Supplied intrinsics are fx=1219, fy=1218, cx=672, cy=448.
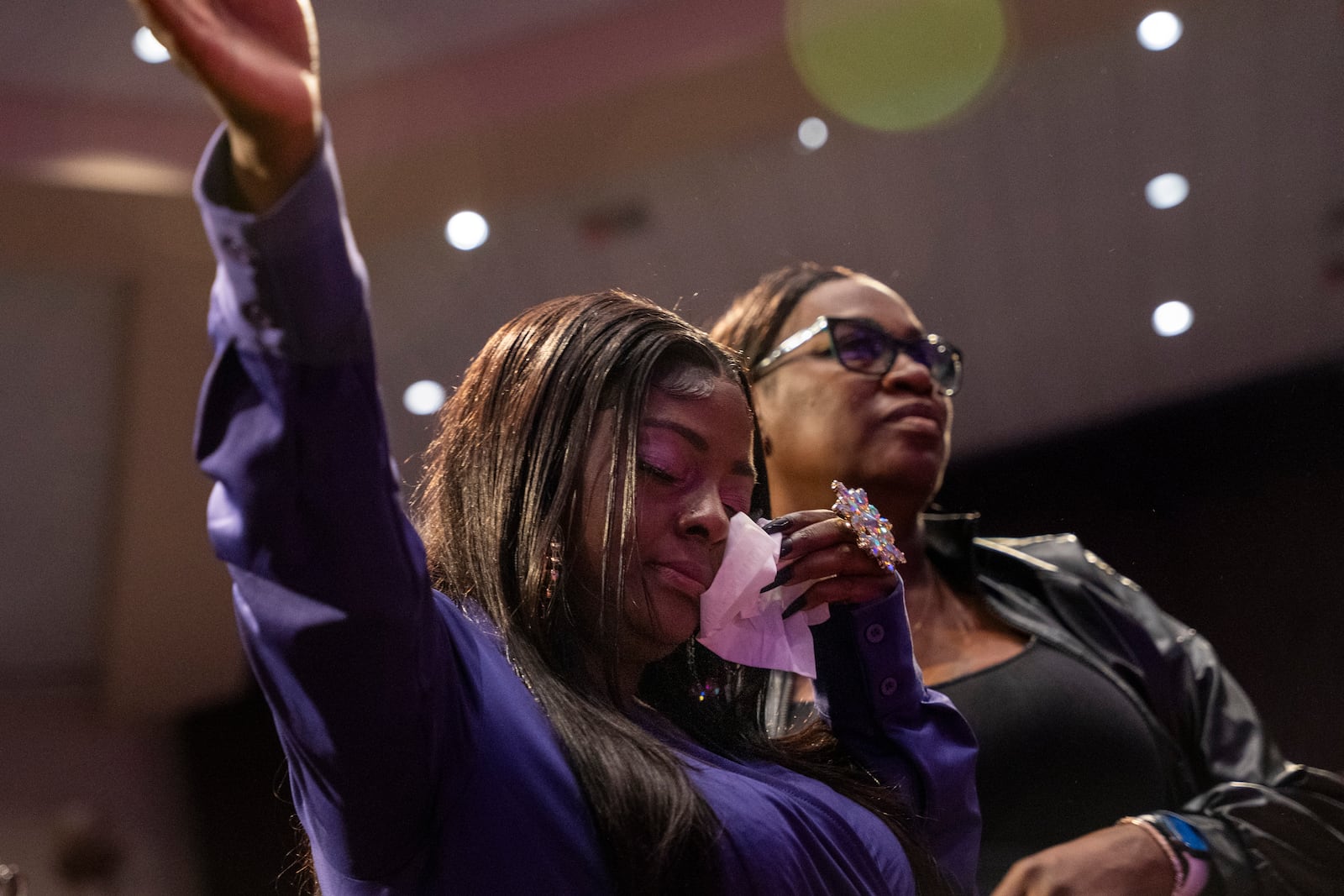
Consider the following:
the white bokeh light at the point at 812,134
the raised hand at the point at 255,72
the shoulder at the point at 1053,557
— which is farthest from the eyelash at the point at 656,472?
the white bokeh light at the point at 812,134

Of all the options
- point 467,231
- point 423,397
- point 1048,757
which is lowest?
point 1048,757

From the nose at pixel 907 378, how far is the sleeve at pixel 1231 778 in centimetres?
34

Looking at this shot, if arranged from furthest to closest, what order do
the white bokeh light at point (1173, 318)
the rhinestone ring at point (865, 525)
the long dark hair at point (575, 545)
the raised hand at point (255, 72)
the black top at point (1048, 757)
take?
the white bokeh light at point (1173, 318)
the black top at point (1048, 757)
the rhinestone ring at point (865, 525)
the long dark hair at point (575, 545)
the raised hand at point (255, 72)

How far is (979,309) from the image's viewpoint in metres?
1.65

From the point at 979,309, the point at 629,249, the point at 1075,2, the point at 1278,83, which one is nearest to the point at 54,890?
the point at 629,249

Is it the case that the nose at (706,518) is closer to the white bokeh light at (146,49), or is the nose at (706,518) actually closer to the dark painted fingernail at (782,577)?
the dark painted fingernail at (782,577)

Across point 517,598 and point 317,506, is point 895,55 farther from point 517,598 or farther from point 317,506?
point 317,506

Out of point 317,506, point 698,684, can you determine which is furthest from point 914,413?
point 317,506

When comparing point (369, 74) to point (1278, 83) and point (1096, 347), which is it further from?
point (1278, 83)

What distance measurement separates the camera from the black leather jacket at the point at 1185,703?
4.32 feet

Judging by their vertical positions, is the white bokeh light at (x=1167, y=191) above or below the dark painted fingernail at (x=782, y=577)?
above

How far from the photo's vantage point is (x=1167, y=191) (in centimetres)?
163

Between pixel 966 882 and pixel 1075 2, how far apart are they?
120cm

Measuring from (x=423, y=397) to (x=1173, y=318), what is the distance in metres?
0.99
